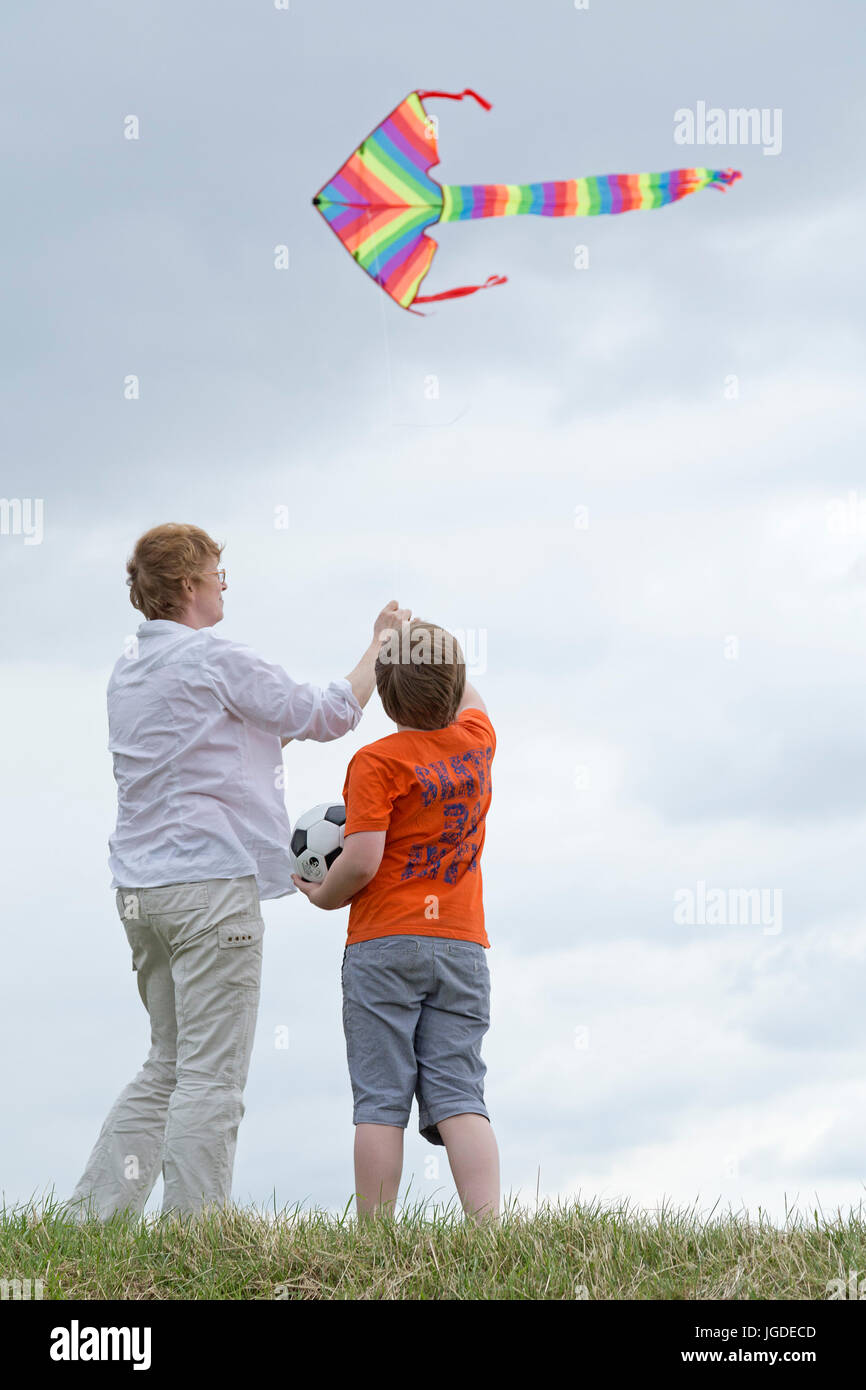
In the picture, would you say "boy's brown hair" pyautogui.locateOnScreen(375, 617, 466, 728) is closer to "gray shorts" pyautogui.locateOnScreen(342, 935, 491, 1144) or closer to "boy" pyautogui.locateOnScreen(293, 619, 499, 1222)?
"boy" pyautogui.locateOnScreen(293, 619, 499, 1222)

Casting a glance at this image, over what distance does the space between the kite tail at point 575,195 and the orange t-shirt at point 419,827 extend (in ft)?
8.01

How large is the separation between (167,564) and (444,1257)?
2.53 m

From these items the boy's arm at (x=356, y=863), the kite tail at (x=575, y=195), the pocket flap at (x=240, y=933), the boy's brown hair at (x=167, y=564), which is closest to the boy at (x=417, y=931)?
the boy's arm at (x=356, y=863)

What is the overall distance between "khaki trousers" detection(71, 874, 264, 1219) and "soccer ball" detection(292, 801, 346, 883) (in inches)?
8.7

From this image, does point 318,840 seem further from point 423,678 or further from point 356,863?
point 423,678

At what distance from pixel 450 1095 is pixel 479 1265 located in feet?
2.39

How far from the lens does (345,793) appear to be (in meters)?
4.56

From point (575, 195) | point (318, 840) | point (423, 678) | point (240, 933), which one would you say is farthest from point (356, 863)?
point (575, 195)

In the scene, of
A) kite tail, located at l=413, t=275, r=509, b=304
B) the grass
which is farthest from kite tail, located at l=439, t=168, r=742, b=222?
the grass

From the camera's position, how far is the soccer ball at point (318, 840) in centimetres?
461

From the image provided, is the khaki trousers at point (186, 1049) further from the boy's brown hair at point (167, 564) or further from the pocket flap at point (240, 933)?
the boy's brown hair at point (167, 564)
